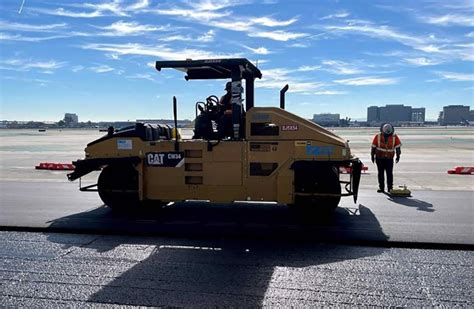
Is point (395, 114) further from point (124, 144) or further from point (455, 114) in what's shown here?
point (124, 144)

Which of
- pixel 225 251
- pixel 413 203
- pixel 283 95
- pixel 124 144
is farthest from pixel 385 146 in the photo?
pixel 124 144

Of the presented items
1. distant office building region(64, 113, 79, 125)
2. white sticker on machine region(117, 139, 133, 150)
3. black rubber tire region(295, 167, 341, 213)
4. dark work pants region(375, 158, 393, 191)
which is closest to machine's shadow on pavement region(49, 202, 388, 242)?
black rubber tire region(295, 167, 341, 213)

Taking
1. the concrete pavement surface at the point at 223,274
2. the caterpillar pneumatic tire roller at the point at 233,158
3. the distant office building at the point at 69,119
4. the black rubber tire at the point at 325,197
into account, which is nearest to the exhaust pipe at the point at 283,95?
the caterpillar pneumatic tire roller at the point at 233,158

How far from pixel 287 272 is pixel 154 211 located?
12.2 ft

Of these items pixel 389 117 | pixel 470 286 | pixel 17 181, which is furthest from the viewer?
pixel 389 117

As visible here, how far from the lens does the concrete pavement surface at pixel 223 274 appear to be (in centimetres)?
388

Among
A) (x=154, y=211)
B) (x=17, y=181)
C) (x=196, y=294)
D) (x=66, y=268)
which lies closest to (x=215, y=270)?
(x=196, y=294)

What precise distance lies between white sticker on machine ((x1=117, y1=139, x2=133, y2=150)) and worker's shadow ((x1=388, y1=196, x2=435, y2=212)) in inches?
215

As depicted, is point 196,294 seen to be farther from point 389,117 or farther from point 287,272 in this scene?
point 389,117

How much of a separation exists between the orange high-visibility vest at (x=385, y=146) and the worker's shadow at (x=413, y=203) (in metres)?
1.28

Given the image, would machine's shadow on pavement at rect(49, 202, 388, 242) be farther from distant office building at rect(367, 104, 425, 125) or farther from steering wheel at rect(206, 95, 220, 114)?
distant office building at rect(367, 104, 425, 125)

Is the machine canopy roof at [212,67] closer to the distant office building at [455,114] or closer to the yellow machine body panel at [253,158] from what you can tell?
the yellow machine body panel at [253,158]

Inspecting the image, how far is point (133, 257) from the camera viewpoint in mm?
5074

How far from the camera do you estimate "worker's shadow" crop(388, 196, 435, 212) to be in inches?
305
